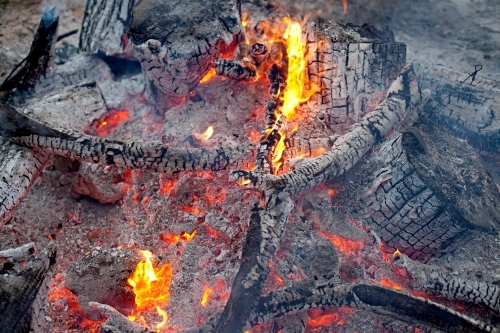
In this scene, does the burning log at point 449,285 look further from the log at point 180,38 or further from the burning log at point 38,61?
the burning log at point 38,61

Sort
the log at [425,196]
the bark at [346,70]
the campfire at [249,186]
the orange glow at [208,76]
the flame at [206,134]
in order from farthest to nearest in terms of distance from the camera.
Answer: the orange glow at [208,76] → the flame at [206,134] → the bark at [346,70] → the log at [425,196] → the campfire at [249,186]

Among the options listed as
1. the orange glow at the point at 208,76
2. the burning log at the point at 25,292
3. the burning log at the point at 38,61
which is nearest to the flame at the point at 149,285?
Answer: the burning log at the point at 25,292

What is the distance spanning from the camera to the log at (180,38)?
3791 mm

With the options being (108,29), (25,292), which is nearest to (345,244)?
(25,292)

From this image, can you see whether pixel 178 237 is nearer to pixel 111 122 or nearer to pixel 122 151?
pixel 122 151

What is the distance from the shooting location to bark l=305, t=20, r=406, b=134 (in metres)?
3.78

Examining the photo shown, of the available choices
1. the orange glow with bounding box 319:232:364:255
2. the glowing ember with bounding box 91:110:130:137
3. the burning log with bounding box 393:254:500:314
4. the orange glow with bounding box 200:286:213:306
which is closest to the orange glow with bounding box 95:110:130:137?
the glowing ember with bounding box 91:110:130:137

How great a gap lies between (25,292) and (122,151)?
3.96 feet

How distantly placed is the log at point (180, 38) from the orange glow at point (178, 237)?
1428 mm

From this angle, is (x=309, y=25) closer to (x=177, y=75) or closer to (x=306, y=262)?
(x=177, y=75)

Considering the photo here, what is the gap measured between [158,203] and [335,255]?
1.52 m

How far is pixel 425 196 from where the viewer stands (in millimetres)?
3145

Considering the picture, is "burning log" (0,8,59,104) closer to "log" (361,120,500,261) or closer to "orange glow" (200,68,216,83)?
"orange glow" (200,68,216,83)

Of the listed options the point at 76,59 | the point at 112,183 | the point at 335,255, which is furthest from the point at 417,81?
the point at 76,59
